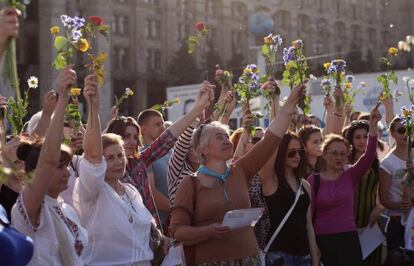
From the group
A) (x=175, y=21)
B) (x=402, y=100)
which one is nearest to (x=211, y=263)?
(x=402, y=100)

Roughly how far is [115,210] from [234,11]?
6312 cm

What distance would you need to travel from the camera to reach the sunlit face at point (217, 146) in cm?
573

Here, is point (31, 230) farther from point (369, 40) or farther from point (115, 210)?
point (369, 40)

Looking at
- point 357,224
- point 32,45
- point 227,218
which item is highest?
point 32,45

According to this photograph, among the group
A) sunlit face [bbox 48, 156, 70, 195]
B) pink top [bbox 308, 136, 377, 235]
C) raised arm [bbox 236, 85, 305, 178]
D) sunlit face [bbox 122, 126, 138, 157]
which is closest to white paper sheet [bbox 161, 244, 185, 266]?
raised arm [bbox 236, 85, 305, 178]

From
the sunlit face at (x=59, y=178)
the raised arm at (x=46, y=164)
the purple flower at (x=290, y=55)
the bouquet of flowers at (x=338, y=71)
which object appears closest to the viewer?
the raised arm at (x=46, y=164)

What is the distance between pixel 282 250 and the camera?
21.5 ft

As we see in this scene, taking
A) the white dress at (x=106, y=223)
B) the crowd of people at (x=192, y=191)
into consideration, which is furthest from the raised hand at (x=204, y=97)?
the white dress at (x=106, y=223)

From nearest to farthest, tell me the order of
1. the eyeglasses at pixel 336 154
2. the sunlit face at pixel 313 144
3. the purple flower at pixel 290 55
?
1. the eyeglasses at pixel 336 154
2. the sunlit face at pixel 313 144
3. the purple flower at pixel 290 55

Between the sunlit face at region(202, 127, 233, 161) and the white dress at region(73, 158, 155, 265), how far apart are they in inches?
29.3

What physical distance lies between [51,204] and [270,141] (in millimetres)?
1813

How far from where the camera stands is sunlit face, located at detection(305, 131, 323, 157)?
25.0ft

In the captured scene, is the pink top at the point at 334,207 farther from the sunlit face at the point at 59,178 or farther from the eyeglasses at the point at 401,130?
the sunlit face at the point at 59,178

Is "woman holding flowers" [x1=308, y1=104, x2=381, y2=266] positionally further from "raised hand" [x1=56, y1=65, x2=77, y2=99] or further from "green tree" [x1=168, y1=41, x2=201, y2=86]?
"green tree" [x1=168, y1=41, x2=201, y2=86]
